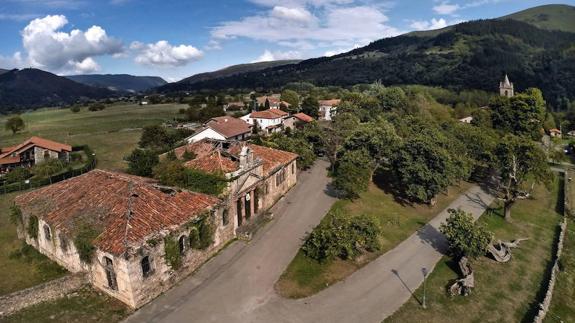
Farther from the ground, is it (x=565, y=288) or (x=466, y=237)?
(x=466, y=237)

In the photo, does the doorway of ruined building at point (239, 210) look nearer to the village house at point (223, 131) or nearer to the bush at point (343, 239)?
the bush at point (343, 239)

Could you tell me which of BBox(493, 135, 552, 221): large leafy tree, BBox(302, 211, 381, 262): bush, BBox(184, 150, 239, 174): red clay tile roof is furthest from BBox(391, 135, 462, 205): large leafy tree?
BBox(184, 150, 239, 174): red clay tile roof

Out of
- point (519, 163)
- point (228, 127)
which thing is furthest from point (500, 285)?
point (228, 127)

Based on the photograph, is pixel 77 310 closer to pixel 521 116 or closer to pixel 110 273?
pixel 110 273

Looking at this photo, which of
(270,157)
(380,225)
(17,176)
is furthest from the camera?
(17,176)

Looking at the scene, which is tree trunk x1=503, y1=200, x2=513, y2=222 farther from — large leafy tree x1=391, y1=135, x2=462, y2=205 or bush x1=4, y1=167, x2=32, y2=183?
bush x1=4, y1=167, x2=32, y2=183
